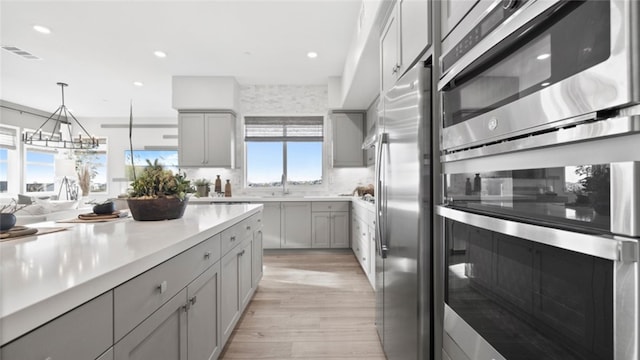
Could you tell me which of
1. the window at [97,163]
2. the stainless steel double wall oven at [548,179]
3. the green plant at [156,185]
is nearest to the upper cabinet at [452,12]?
the stainless steel double wall oven at [548,179]

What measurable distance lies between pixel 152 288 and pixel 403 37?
1.67m

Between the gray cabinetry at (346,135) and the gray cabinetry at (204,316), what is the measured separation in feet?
11.9

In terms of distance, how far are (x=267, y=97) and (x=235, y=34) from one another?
5.91 feet

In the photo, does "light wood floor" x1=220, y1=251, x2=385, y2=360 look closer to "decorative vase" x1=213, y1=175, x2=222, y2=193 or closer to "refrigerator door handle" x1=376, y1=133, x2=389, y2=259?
Result: "refrigerator door handle" x1=376, y1=133, x2=389, y2=259

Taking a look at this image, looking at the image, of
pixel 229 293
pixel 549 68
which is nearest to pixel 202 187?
pixel 229 293

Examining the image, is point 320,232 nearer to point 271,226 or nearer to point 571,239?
point 271,226

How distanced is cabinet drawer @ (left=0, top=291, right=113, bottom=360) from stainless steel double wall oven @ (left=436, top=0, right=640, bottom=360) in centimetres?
103

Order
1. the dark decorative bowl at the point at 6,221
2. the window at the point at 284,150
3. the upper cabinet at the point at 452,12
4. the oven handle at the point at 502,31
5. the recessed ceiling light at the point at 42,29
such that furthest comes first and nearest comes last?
the window at the point at 284,150 → the recessed ceiling light at the point at 42,29 → the dark decorative bowl at the point at 6,221 → the upper cabinet at the point at 452,12 → the oven handle at the point at 502,31

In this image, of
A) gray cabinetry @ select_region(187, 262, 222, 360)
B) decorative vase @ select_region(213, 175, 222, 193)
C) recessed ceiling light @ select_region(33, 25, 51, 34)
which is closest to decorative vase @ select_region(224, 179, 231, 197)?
decorative vase @ select_region(213, 175, 222, 193)

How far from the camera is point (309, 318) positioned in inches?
95.7

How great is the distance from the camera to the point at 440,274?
46.8 inches

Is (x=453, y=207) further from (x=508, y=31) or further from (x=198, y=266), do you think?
(x=198, y=266)

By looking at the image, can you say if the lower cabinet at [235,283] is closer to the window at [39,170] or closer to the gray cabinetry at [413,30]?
the gray cabinetry at [413,30]

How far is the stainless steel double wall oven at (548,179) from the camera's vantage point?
47 centimetres
